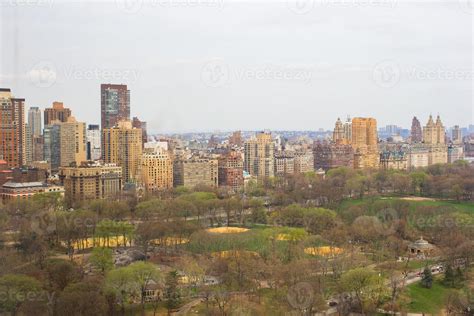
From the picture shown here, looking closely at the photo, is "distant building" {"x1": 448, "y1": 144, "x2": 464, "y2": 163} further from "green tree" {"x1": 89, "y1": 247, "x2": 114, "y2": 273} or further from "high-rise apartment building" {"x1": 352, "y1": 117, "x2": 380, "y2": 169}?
"green tree" {"x1": 89, "y1": 247, "x2": 114, "y2": 273}

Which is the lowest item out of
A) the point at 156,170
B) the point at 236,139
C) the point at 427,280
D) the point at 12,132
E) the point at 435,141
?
the point at 427,280

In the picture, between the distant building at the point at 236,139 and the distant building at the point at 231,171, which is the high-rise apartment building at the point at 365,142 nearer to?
the distant building at the point at 236,139

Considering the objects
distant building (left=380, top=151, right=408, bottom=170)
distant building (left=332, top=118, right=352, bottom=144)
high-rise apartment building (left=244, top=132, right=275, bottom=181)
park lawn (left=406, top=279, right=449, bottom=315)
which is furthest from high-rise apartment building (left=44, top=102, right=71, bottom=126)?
park lawn (left=406, top=279, right=449, bottom=315)

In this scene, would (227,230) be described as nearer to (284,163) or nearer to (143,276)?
(143,276)

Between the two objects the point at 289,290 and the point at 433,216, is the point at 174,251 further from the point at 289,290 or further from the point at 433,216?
the point at 433,216

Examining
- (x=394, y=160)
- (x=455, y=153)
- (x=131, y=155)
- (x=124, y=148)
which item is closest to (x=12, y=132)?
(x=124, y=148)

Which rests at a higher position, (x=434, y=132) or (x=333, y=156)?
(x=434, y=132)

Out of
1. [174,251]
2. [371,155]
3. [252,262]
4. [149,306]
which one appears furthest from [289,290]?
[371,155]
